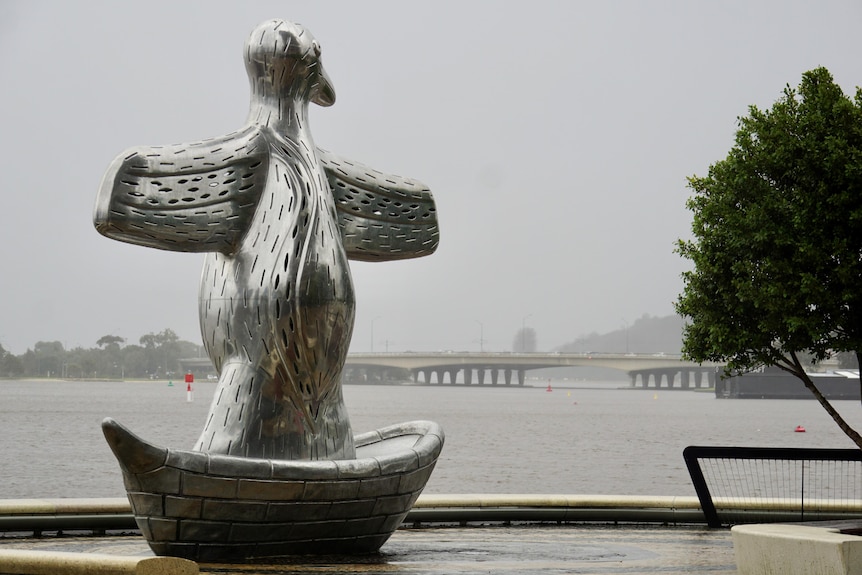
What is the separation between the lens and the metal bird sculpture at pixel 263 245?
382 inches

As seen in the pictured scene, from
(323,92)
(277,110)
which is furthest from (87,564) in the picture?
(323,92)

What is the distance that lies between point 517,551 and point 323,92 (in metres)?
5.09

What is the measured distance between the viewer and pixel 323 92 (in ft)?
36.7

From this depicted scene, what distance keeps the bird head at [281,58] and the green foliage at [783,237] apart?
6.43 m

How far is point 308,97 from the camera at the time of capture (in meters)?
10.9

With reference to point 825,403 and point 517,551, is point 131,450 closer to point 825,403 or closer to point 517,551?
point 517,551

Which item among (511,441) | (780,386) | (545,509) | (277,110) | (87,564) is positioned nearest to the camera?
(87,564)

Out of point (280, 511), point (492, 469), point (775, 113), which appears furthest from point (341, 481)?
point (492, 469)

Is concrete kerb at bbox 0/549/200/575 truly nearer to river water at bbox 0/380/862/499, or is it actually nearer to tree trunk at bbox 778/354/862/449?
tree trunk at bbox 778/354/862/449

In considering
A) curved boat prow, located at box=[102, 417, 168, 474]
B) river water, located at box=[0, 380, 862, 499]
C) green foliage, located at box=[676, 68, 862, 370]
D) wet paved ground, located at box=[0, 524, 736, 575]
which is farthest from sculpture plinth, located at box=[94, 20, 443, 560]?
river water, located at box=[0, 380, 862, 499]

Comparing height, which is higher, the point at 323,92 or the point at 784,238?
the point at 323,92

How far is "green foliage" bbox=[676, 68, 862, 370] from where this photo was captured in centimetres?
1353

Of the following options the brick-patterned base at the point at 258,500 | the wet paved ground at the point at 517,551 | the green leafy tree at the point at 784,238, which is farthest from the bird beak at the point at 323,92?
the green leafy tree at the point at 784,238

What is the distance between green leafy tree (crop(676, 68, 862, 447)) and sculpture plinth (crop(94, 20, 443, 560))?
5.60 meters
